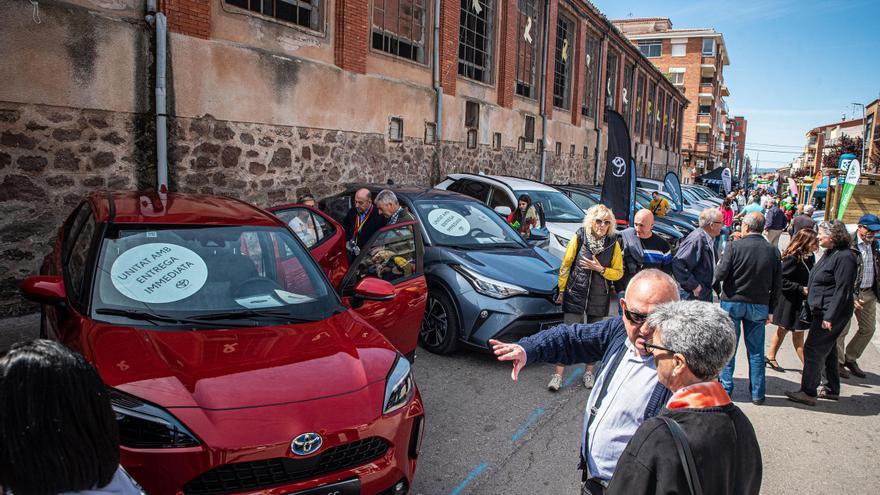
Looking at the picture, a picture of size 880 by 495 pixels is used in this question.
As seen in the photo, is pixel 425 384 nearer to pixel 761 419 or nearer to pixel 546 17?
pixel 761 419

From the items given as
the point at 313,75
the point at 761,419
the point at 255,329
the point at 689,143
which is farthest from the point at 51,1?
the point at 689,143

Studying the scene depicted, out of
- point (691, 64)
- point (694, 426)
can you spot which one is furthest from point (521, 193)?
point (691, 64)

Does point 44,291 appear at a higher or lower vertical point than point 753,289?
higher

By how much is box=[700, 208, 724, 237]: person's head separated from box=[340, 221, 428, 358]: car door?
313 cm

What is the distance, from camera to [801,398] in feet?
18.1

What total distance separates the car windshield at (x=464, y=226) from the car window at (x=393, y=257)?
3.83 ft

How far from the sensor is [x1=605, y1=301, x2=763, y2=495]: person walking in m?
1.62

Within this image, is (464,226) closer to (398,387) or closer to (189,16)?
(398,387)

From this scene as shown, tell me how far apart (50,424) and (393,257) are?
397 centimetres

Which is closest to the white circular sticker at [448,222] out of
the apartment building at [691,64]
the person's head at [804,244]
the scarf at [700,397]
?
the person's head at [804,244]

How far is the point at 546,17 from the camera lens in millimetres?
19500

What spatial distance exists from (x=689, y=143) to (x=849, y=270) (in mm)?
66764

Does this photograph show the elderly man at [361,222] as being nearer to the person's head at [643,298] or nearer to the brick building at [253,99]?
the brick building at [253,99]

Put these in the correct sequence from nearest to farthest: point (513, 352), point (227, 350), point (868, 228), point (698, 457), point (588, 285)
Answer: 1. point (698, 457)
2. point (513, 352)
3. point (227, 350)
4. point (588, 285)
5. point (868, 228)
